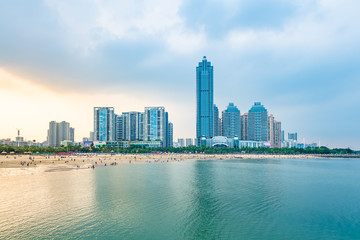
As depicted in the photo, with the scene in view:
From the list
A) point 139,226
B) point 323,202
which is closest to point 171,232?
point 139,226

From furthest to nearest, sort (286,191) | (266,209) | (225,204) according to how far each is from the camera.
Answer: (286,191), (225,204), (266,209)

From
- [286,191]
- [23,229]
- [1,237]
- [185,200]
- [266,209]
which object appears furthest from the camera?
[286,191]

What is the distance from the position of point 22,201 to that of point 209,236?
33.8 meters

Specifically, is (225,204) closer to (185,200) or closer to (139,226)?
(185,200)

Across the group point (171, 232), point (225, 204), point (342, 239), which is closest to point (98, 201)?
point (171, 232)

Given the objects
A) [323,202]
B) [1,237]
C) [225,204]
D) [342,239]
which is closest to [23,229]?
[1,237]

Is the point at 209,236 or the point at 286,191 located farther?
the point at 286,191

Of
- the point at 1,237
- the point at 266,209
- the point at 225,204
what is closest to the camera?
the point at 1,237

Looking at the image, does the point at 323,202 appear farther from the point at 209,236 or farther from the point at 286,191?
the point at 209,236

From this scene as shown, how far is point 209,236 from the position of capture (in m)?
29.0

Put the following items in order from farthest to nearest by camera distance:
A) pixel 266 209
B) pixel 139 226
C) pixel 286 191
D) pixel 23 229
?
pixel 286 191, pixel 266 209, pixel 139 226, pixel 23 229

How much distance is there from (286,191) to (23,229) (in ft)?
172

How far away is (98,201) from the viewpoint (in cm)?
4325

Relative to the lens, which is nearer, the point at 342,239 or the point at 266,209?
the point at 342,239
